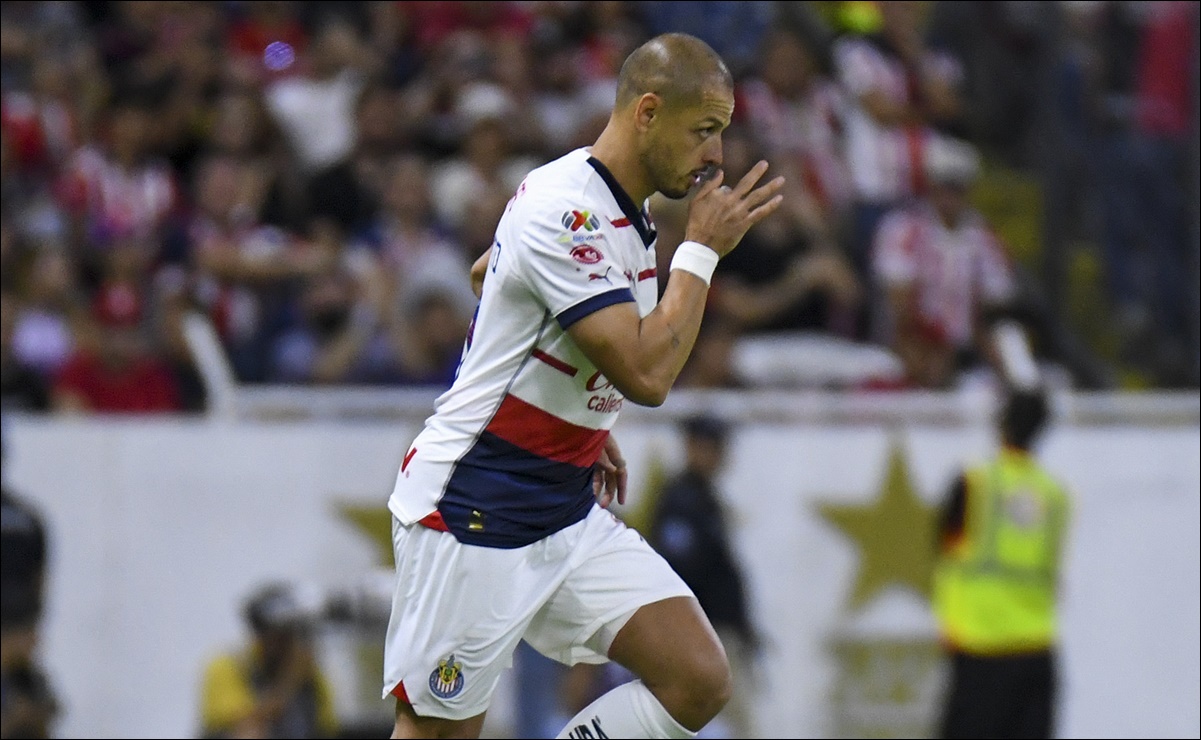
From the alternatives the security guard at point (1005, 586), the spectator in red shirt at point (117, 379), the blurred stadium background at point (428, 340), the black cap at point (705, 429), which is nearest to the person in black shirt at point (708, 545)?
the black cap at point (705, 429)

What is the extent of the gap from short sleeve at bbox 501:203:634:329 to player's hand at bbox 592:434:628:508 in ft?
3.15

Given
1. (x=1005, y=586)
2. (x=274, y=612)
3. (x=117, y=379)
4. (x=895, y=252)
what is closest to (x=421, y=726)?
(x=274, y=612)

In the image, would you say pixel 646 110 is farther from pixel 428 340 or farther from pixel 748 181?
pixel 428 340

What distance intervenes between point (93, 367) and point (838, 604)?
14.0 ft

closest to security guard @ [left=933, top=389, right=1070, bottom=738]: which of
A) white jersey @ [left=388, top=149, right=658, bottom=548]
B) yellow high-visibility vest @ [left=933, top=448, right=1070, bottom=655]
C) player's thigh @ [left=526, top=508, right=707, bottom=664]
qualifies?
yellow high-visibility vest @ [left=933, top=448, right=1070, bottom=655]

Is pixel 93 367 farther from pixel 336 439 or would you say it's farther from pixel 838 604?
pixel 838 604

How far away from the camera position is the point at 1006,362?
393 inches

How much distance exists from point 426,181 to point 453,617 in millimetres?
5978

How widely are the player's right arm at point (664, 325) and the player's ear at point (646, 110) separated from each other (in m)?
Result: 0.25

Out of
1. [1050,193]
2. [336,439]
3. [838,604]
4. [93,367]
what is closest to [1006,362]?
[838,604]

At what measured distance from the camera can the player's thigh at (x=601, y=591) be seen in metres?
5.10

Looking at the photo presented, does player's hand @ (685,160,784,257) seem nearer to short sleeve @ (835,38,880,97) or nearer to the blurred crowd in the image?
the blurred crowd

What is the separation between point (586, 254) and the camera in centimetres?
470

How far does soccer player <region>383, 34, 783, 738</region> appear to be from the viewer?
4777 millimetres
